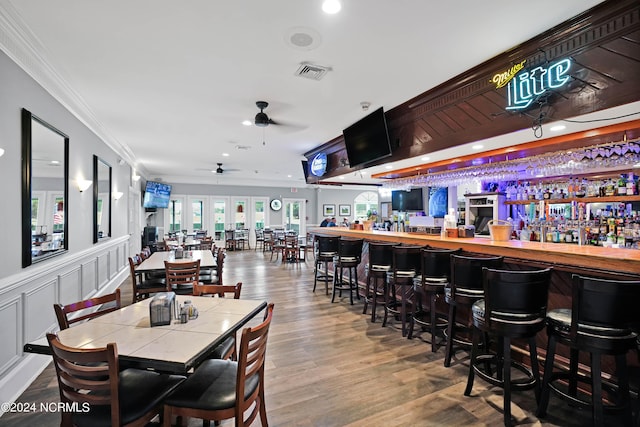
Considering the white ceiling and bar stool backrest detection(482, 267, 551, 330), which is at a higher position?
the white ceiling

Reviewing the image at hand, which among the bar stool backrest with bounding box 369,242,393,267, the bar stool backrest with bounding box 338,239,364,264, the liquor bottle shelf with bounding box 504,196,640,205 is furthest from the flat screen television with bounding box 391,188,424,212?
the bar stool backrest with bounding box 369,242,393,267

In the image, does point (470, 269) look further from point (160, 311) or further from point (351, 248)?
point (160, 311)

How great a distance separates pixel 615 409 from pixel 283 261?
810 centimetres

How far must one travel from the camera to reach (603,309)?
75.6 inches

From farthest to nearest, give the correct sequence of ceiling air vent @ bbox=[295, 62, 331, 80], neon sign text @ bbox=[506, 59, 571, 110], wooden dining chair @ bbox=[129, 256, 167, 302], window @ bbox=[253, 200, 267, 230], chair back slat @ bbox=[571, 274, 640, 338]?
window @ bbox=[253, 200, 267, 230] → wooden dining chair @ bbox=[129, 256, 167, 302] → ceiling air vent @ bbox=[295, 62, 331, 80] → neon sign text @ bbox=[506, 59, 571, 110] → chair back slat @ bbox=[571, 274, 640, 338]

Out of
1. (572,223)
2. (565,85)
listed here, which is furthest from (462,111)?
(572,223)

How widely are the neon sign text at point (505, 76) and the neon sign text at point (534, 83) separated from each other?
0.05m

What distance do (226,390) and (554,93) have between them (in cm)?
333

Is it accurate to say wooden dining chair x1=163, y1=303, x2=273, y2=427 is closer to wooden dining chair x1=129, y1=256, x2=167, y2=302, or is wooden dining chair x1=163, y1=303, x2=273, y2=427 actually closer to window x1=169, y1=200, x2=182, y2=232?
wooden dining chair x1=129, y1=256, x2=167, y2=302

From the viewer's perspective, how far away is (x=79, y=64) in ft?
10.3

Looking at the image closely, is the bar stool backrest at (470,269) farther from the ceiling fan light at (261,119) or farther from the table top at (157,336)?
the ceiling fan light at (261,119)

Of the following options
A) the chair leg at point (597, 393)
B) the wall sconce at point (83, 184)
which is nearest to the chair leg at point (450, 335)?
the chair leg at point (597, 393)

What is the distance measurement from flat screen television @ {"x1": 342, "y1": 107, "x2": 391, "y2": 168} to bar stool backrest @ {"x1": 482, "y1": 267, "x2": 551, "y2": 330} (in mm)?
2467

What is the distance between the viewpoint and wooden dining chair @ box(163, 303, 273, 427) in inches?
62.8
